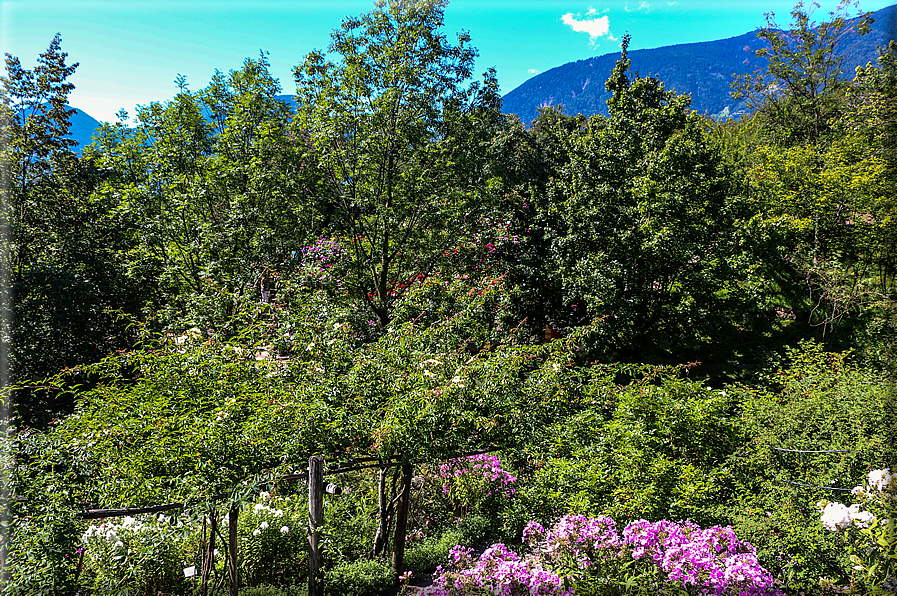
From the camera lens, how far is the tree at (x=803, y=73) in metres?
18.3

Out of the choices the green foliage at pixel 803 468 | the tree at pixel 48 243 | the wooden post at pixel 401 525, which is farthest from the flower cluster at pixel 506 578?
the tree at pixel 48 243

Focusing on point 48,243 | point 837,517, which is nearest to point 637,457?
point 837,517

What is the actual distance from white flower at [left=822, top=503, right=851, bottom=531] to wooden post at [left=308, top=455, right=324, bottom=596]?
11.7 ft

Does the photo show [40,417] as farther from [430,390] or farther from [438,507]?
[430,390]

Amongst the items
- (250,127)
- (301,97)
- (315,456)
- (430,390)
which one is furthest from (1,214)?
(430,390)

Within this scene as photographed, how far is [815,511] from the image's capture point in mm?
3361

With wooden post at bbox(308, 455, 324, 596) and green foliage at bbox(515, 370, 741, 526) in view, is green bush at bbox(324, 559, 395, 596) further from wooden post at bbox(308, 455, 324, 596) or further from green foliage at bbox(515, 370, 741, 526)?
green foliage at bbox(515, 370, 741, 526)

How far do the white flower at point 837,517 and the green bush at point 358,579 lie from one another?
370 cm

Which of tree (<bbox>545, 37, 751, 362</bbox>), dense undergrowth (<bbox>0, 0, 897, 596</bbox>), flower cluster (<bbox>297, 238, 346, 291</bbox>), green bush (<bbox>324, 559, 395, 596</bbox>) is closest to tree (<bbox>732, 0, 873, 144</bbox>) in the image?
dense undergrowth (<bbox>0, 0, 897, 596</bbox>)

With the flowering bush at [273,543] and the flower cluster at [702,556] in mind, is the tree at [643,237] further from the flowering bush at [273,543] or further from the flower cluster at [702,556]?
the flowering bush at [273,543]

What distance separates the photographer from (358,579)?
430cm

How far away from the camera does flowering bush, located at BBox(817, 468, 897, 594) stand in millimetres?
2047

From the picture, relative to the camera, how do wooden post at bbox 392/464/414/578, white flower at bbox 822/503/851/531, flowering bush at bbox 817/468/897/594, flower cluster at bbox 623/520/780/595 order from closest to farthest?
1. flowering bush at bbox 817/468/897/594
2. white flower at bbox 822/503/851/531
3. flower cluster at bbox 623/520/780/595
4. wooden post at bbox 392/464/414/578

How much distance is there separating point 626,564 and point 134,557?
4227 millimetres
